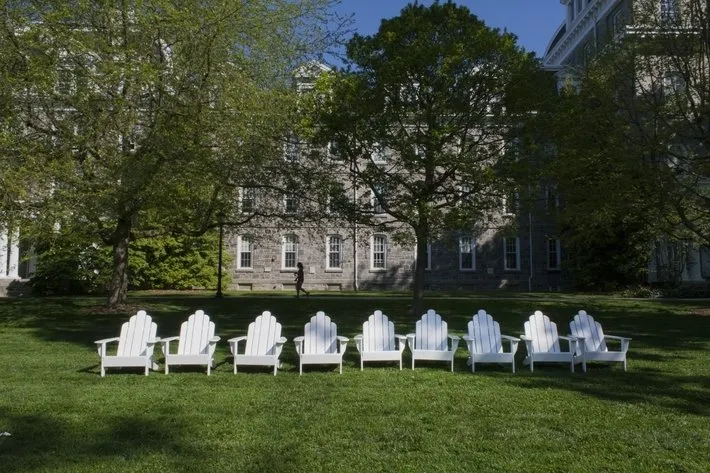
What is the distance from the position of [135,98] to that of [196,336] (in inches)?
321

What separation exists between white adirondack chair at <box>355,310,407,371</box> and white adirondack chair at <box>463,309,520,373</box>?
1.06 m

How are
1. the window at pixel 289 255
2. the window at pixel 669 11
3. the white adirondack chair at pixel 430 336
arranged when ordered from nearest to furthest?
the white adirondack chair at pixel 430 336, the window at pixel 669 11, the window at pixel 289 255

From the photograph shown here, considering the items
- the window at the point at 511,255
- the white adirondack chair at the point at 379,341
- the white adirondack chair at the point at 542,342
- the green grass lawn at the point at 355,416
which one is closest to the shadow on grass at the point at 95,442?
the green grass lawn at the point at 355,416

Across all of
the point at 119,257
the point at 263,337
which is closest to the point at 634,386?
the point at 263,337

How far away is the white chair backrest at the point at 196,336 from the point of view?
31.0 feet

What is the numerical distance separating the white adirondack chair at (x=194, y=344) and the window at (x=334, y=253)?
27895 millimetres

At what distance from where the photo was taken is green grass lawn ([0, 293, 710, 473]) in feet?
17.0

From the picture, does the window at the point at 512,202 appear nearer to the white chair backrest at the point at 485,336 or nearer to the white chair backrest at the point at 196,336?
the white chair backrest at the point at 485,336

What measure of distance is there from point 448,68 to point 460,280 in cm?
2366

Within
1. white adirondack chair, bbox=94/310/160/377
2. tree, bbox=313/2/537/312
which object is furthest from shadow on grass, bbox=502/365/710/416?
tree, bbox=313/2/537/312

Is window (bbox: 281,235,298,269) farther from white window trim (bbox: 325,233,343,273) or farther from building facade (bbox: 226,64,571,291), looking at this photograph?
white window trim (bbox: 325,233,343,273)

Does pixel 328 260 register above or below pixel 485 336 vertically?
above

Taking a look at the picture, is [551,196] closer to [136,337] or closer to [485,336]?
[485,336]

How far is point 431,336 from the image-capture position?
32.7 feet
